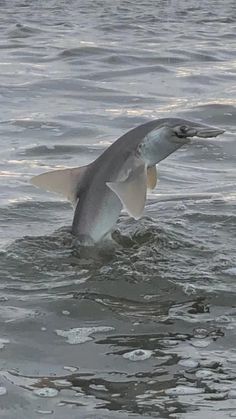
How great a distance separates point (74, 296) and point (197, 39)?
510 inches

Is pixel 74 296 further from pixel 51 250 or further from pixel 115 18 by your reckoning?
pixel 115 18

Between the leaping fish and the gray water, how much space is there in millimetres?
318

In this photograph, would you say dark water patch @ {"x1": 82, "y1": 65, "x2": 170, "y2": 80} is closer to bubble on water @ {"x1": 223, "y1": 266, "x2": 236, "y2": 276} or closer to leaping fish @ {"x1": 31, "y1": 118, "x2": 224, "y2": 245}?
leaping fish @ {"x1": 31, "y1": 118, "x2": 224, "y2": 245}

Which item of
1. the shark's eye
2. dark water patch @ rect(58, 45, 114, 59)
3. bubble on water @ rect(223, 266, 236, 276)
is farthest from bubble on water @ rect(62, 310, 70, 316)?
dark water patch @ rect(58, 45, 114, 59)

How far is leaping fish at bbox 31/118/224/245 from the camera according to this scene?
19.7 ft

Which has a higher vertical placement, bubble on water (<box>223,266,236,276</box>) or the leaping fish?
the leaping fish

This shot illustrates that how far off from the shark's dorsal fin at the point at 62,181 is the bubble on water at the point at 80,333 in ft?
3.75

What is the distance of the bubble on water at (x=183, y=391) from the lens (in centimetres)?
462

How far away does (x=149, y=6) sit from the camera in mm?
23125

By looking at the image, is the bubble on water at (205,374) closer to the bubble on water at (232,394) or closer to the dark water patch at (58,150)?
the bubble on water at (232,394)

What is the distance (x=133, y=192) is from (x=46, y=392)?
1720mm

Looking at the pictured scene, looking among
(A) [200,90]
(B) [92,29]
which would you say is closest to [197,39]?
(B) [92,29]

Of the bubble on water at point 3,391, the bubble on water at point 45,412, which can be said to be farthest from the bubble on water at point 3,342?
the bubble on water at point 45,412

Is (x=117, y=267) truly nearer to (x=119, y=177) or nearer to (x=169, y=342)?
(x=119, y=177)
